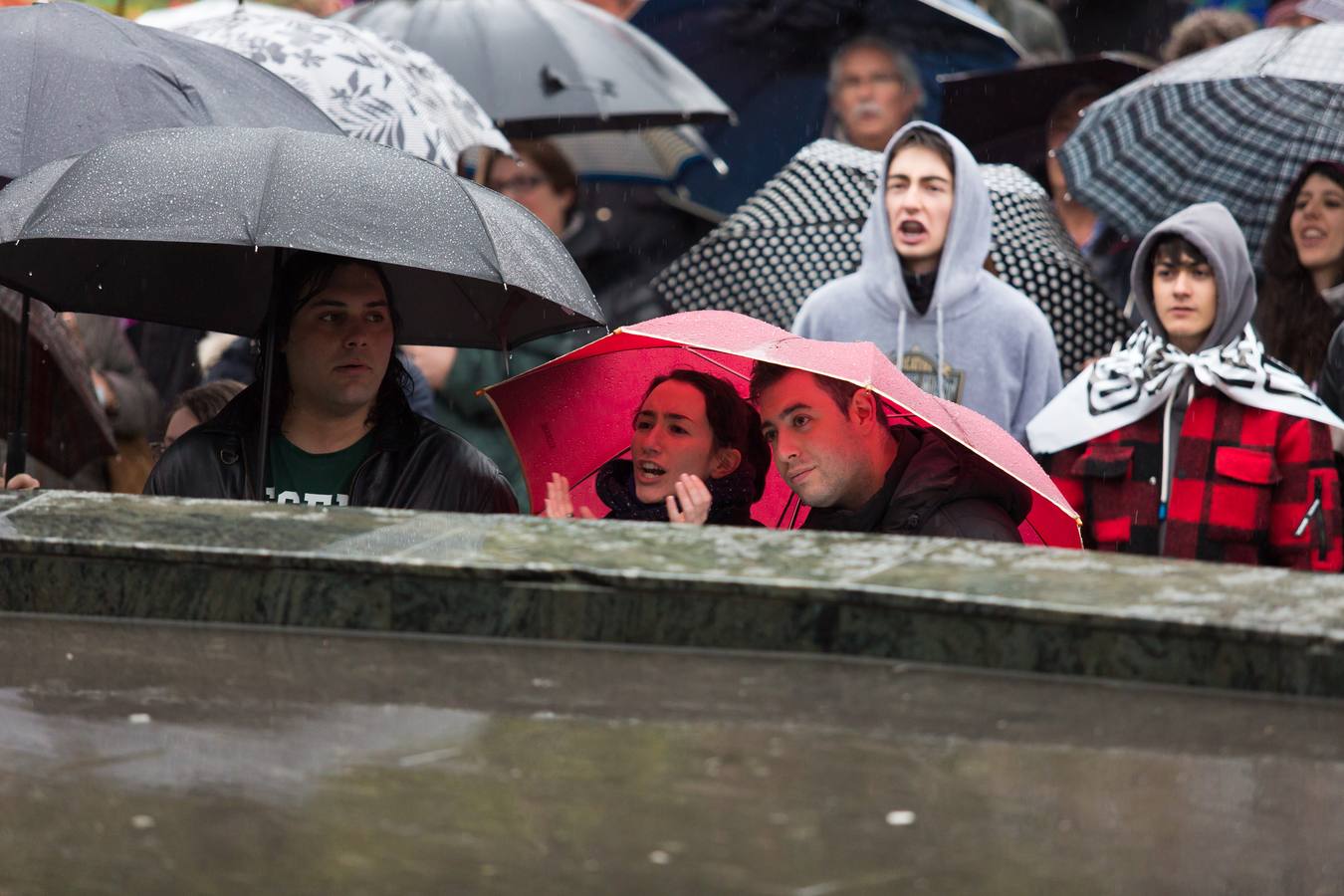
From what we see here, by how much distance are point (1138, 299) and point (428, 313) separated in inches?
94.6

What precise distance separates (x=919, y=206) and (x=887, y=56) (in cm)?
231

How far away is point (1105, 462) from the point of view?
6.94 m

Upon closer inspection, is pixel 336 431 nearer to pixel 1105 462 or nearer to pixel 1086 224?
pixel 1105 462

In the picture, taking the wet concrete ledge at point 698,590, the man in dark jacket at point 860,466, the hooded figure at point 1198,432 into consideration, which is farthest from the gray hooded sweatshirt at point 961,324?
the wet concrete ledge at point 698,590

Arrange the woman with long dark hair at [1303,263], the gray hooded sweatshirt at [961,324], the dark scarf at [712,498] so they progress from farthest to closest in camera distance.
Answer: the woman with long dark hair at [1303,263] → the gray hooded sweatshirt at [961,324] → the dark scarf at [712,498]

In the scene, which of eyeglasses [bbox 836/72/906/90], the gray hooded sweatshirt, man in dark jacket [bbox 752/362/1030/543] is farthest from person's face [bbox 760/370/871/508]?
eyeglasses [bbox 836/72/906/90]

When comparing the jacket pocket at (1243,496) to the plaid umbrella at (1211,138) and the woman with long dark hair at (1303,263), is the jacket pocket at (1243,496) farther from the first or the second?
the plaid umbrella at (1211,138)

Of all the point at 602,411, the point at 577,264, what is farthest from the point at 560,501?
the point at 577,264

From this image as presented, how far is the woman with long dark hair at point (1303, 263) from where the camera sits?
7711 millimetres

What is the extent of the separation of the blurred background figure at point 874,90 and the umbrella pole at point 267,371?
439 cm

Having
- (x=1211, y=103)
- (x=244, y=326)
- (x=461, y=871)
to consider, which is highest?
(x=1211, y=103)

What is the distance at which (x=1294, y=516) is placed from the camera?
672cm

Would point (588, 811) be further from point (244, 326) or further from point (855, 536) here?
A: point (244, 326)

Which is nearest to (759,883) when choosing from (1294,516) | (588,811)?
(588,811)
